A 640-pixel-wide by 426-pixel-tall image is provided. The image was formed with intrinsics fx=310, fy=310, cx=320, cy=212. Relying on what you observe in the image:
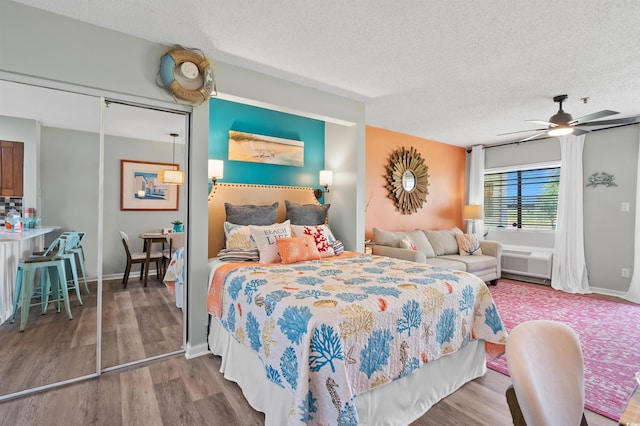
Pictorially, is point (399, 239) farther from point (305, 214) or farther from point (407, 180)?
point (305, 214)

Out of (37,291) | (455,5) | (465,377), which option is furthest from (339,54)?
(37,291)

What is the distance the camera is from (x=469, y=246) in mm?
5223

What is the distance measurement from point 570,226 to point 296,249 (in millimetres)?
4718

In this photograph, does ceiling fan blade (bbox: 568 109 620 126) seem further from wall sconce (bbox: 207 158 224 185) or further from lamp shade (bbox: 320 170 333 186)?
wall sconce (bbox: 207 158 224 185)

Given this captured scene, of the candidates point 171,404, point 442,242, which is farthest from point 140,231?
point 442,242

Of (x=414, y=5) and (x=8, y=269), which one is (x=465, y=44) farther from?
(x=8, y=269)

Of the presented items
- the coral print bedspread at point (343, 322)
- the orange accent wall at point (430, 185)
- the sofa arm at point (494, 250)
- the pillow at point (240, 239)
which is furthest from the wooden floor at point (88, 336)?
the sofa arm at point (494, 250)

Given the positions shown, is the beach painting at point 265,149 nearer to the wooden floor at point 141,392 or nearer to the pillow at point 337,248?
the pillow at point 337,248

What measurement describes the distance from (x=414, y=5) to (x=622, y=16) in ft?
4.71

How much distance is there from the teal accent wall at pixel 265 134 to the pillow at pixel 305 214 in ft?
1.29

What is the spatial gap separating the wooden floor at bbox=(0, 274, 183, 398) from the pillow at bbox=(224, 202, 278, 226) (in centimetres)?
93

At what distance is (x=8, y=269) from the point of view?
218 cm

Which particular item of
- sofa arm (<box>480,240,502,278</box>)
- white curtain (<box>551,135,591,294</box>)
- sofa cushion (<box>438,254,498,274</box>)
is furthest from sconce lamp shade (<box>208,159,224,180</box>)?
white curtain (<box>551,135,591,294</box>)

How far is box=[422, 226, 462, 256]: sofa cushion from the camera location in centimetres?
514
